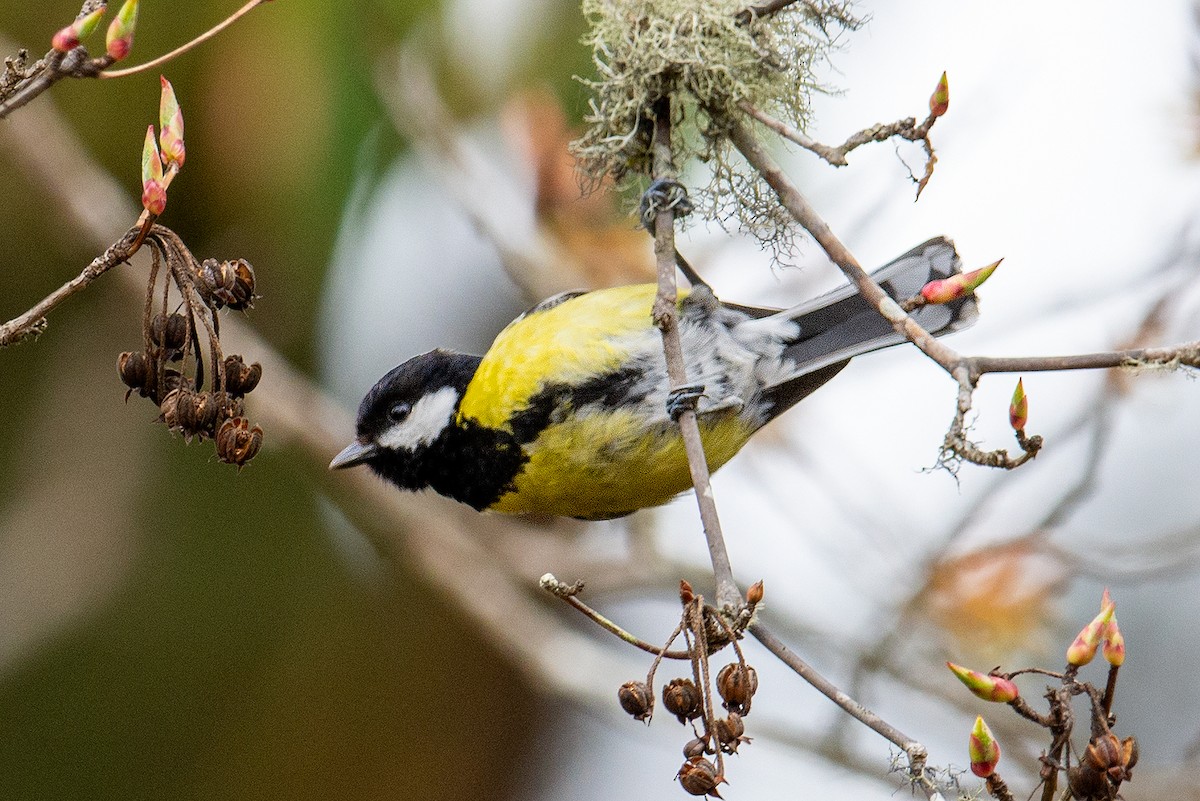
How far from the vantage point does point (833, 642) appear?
2756 millimetres

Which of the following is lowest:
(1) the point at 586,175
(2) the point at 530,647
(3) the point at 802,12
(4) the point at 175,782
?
(4) the point at 175,782

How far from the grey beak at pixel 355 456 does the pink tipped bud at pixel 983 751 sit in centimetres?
152

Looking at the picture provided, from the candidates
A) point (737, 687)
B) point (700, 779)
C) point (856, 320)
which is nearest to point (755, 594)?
point (737, 687)

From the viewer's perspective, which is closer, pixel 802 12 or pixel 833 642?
pixel 802 12

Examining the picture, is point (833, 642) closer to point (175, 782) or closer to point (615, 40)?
point (615, 40)

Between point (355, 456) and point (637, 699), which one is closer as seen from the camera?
point (637, 699)

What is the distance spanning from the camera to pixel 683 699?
1197 millimetres

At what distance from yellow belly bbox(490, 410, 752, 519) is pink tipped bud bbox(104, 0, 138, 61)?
1.20m

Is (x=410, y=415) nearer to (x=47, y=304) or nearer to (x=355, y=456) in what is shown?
(x=355, y=456)

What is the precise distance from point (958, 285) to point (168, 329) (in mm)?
902

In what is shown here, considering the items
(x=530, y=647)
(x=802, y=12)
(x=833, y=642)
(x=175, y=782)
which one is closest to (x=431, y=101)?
(x=802, y=12)

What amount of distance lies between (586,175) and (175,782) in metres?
2.73

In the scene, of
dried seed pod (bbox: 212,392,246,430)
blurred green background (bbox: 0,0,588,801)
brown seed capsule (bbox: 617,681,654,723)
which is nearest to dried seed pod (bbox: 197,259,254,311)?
dried seed pod (bbox: 212,392,246,430)

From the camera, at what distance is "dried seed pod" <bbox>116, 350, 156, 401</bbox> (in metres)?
1.32
